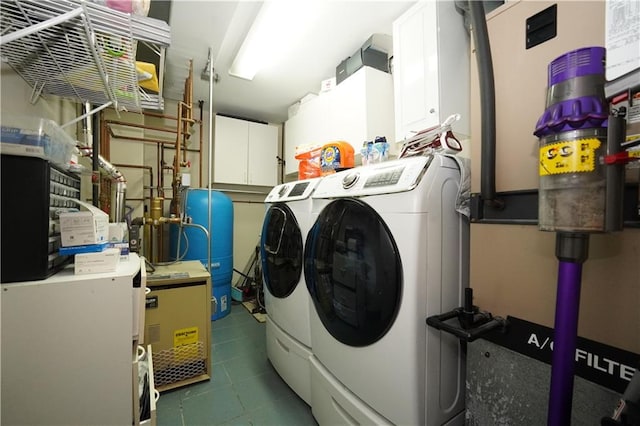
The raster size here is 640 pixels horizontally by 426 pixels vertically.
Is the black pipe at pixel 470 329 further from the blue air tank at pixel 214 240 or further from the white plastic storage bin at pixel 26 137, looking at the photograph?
the blue air tank at pixel 214 240

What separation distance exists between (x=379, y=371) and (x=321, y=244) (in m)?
0.56

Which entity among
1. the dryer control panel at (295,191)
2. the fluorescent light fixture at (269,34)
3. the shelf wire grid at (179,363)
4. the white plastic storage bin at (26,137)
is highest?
the fluorescent light fixture at (269,34)

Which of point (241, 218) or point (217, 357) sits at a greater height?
point (241, 218)

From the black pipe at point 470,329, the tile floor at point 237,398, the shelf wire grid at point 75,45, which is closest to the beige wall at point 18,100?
the shelf wire grid at point 75,45

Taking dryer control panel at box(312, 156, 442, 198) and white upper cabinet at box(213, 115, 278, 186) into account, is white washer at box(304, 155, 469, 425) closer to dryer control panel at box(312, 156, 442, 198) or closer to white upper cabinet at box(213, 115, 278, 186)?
dryer control panel at box(312, 156, 442, 198)

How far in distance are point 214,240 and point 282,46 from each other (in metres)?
1.98

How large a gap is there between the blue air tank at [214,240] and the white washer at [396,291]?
6.30ft

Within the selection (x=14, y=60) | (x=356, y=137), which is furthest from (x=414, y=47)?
(x=14, y=60)

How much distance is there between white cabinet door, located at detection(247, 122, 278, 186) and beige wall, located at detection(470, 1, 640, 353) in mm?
2982

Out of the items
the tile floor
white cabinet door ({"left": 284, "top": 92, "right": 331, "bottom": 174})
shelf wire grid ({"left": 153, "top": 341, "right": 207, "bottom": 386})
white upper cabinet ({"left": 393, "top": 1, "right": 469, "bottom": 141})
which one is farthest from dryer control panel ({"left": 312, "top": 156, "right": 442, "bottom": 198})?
shelf wire grid ({"left": 153, "top": 341, "right": 207, "bottom": 386})

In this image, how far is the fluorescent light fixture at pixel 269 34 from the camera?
154 centimetres

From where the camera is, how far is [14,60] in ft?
2.95

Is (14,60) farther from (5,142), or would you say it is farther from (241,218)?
A: (241,218)

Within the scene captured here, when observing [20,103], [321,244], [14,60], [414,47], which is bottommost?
[321,244]
